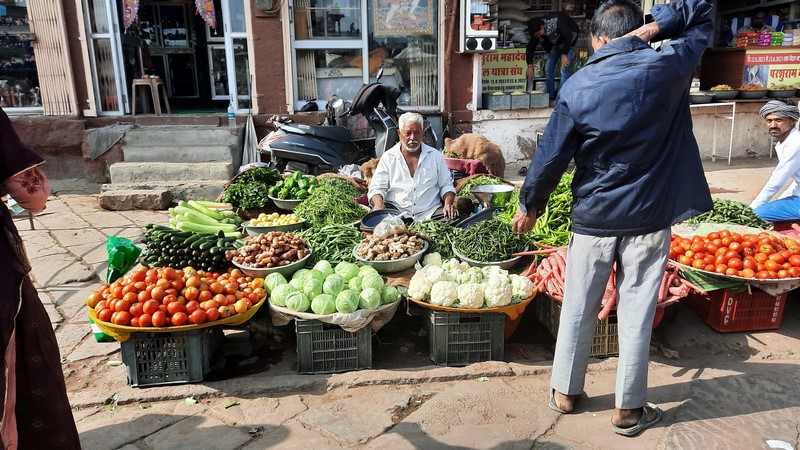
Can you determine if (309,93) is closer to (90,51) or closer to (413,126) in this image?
(90,51)

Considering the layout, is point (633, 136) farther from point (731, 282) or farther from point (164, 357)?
point (164, 357)

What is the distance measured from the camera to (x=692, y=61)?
292 cm

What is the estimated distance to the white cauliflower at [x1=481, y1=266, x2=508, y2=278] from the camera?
4.12 meters

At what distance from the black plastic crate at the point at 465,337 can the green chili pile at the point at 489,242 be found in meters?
0.65

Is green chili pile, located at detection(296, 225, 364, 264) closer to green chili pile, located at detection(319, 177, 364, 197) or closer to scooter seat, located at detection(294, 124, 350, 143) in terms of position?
green chili pile, located at detection(319, 177, 364, 197)

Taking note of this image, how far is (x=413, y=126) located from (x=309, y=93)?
5.21 meters

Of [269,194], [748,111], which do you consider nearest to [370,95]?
[269,194]

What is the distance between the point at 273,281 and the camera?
4090mm

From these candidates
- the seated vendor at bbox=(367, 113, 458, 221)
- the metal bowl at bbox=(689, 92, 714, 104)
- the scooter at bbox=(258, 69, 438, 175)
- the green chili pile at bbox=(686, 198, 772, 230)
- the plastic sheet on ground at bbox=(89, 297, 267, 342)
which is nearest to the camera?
the plastic sheet on ground at bbox=(89, 297, 267, 342)

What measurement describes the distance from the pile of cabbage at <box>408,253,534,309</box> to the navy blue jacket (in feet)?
3.02

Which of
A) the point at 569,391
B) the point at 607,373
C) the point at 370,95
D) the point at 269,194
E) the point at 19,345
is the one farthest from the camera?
the point at 370,95

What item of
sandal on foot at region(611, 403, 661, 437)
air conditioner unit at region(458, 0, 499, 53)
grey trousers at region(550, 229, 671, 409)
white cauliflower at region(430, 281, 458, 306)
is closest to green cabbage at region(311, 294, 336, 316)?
white cauliflower at region(430, 281, 458, 306)

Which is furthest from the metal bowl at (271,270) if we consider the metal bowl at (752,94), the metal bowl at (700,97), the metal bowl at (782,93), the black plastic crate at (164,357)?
the metal bowl at (782,93)

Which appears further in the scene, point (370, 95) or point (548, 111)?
point (548, 111)
